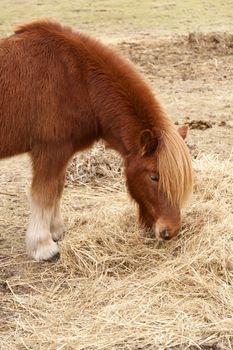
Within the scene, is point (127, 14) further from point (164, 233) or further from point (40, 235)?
point (164, 233)

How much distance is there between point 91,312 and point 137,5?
12894 millimetres

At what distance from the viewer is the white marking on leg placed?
505 centimetres

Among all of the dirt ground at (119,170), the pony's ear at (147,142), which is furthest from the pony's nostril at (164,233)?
the pony's ear at (147,142)

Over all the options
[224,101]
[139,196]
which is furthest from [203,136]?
[139,196]

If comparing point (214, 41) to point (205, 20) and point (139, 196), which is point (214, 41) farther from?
point (139, 196)

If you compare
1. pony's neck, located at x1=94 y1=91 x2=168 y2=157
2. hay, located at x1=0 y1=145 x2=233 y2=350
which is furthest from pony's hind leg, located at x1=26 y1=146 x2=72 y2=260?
pony's neck, located at x1=94 y1=91 x2=168 y2=157

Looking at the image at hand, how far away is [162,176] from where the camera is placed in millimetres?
4602

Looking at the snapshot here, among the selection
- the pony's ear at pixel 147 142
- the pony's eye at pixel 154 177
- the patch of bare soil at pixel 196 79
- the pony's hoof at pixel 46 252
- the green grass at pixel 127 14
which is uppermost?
the pony's ear at pixel 147 142

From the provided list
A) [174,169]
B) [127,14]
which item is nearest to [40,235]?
[174,169]

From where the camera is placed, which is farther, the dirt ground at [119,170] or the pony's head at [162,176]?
the pony's head at [162,176]

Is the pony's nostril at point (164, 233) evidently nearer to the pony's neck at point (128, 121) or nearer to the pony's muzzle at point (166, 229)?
the pony's muzzle at point (166, 229)

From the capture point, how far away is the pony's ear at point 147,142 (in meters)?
4.62

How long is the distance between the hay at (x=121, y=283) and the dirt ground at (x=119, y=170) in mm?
13

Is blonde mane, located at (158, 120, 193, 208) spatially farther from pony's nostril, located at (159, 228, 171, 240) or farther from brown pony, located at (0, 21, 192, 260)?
pony's nostril, located at (159, 228, 171, 240)
